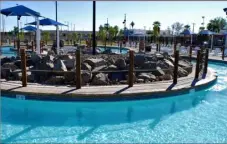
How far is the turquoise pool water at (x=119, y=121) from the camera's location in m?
5.42

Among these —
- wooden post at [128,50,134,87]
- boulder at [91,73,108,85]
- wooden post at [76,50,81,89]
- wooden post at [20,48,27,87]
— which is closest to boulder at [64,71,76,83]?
boulder at [91,73,108,85]

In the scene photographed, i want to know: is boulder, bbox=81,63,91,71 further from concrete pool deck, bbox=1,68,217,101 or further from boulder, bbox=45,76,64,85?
concrete pool deck, bbox=1,68,217,101

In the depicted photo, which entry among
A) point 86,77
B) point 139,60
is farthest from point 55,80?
point 139,60

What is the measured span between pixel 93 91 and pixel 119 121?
5.43 feet

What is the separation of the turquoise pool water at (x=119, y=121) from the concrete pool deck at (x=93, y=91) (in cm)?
17

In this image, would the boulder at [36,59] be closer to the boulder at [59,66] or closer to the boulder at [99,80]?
the boulder at [59,66]

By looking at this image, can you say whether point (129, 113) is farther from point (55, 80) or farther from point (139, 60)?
point (139, 60)

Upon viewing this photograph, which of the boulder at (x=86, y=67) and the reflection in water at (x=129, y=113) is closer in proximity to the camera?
the reflection in water at (x=129, y=113)

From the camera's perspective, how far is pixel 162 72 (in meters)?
10.2

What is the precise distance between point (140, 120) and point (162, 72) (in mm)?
4027

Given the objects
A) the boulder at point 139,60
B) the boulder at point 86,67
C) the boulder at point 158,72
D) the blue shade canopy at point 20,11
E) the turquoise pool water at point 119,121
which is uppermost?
the blue shade canopy at point 20,11

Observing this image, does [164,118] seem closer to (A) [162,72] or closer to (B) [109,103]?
(B) [109,103]

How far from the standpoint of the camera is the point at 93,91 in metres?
7.85

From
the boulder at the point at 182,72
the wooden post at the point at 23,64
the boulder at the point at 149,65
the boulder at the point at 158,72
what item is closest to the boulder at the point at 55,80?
the wooden post at the point at 23,64
